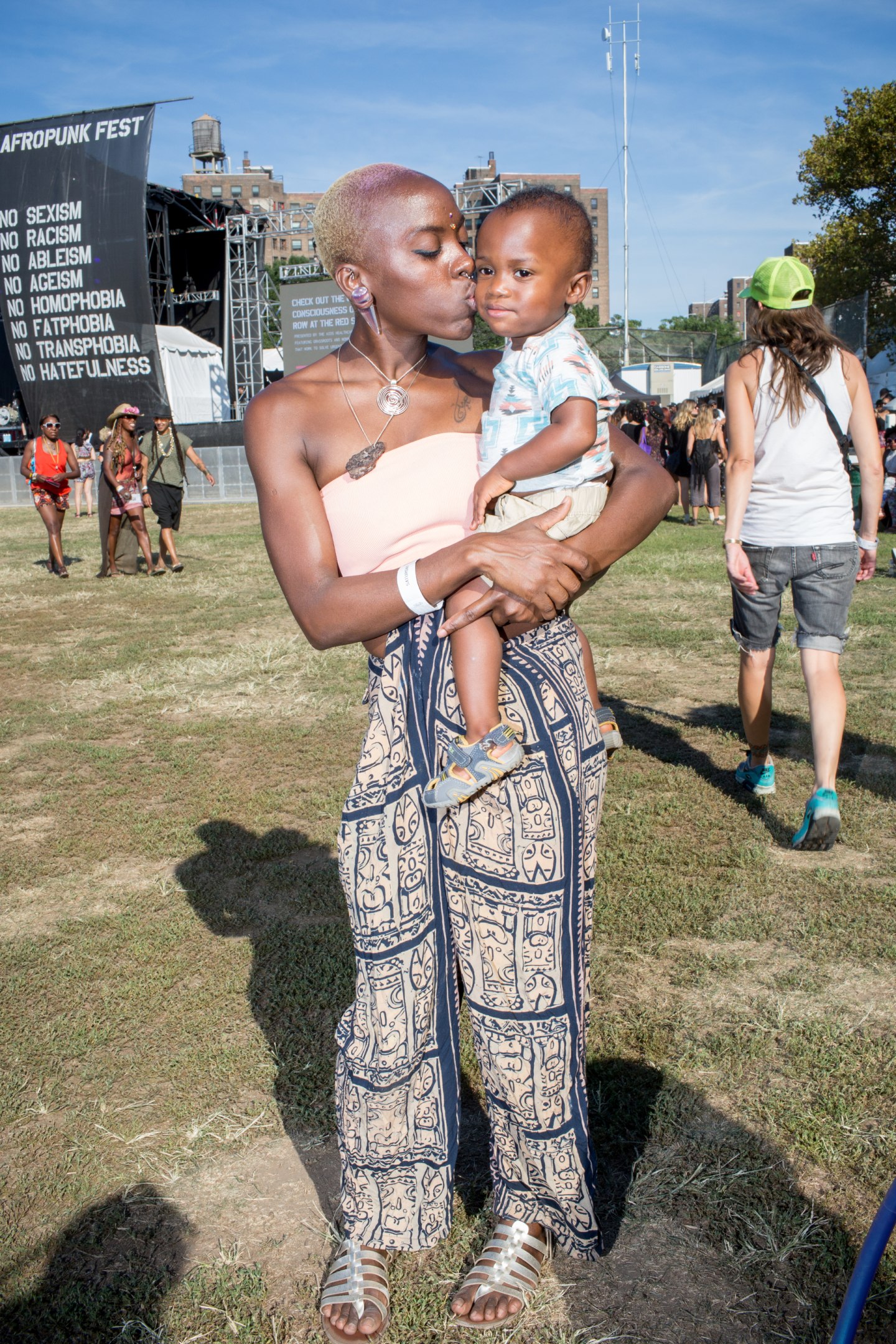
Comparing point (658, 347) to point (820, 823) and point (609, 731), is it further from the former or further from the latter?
point (609, 731)

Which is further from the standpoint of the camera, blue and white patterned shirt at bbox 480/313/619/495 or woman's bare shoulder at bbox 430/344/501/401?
woman's bare shoulder at bbox 430/344/501/401

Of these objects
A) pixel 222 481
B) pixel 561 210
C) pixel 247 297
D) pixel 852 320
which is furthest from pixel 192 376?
pixel 561 210

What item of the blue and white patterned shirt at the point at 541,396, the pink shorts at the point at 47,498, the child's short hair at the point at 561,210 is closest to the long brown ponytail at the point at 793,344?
the child's short hair at the point at 561,210

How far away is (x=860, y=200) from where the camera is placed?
26.5m

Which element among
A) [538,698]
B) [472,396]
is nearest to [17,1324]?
[538,698]

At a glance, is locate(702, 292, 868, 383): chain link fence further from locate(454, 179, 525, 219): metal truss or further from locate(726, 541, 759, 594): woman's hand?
locate(726, 541, 759, 594): woman's hand

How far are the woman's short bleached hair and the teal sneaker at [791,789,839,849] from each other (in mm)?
3132

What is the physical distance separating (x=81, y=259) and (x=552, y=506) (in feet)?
86.2

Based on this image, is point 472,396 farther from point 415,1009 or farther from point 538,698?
point 415,1009

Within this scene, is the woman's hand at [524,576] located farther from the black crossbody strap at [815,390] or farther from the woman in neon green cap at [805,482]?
the black crossbody strap at [815,390]

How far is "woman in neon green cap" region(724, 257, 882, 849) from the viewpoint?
4.23 metres

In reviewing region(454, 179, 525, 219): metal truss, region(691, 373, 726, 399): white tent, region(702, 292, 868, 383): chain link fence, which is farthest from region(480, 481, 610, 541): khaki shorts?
region(454, 179, 525, 219): metal truss

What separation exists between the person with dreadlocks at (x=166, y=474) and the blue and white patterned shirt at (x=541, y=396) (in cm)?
1156

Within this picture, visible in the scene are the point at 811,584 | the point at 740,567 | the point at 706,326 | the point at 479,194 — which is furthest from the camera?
the point at 706,326
